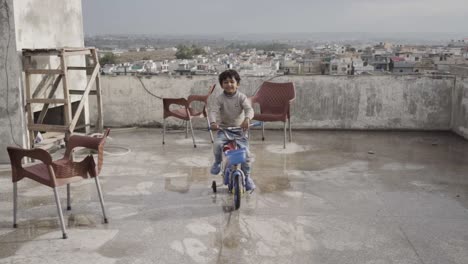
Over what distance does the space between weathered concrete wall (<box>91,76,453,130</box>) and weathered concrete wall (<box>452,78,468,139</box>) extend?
162mm

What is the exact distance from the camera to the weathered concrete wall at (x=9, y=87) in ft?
19.4

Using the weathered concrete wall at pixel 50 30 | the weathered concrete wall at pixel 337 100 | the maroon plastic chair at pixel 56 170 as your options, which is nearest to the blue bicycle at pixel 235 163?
the maroon plastic chair at pixel 56 170

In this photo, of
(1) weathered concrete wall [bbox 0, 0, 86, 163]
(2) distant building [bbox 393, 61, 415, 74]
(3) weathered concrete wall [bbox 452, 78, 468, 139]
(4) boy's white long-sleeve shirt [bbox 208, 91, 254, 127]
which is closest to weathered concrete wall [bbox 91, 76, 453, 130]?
(3) weathered concrete wall [bbox 452, 78, 468, 139]

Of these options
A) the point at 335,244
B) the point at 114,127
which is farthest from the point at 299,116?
the point at 335,244

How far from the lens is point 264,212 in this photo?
4.48 m

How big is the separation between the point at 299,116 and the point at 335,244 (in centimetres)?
539

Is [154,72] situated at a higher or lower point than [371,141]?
higher

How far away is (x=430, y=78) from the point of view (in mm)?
8773

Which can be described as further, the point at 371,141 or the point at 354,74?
the point at 354,74

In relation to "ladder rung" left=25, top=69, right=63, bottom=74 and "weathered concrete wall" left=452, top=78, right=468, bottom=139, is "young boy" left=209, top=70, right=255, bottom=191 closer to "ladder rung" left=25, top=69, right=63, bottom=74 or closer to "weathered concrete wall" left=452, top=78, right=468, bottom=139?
"ladder rung" left=25, top=69, right=63, bottom=74

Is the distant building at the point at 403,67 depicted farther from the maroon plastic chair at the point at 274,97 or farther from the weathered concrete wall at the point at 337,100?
the maroon plastic chair at the point at 274,97

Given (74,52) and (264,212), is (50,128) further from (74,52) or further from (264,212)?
(264,212)

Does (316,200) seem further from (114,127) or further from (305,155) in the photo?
(114,127)

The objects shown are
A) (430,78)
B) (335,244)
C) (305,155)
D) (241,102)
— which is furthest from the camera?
(430,78)
